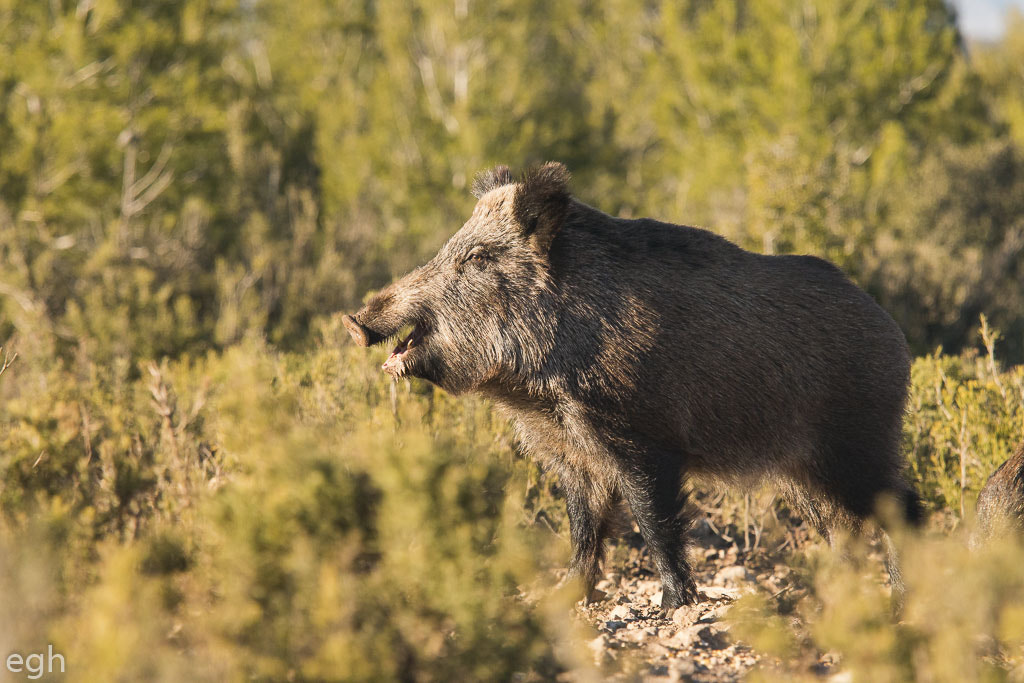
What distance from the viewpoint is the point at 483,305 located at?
13.3ft

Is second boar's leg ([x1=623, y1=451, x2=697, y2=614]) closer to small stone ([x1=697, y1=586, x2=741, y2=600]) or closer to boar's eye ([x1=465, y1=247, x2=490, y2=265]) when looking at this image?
small stone ([x1=697, y1=586, x2=741, y2=600])

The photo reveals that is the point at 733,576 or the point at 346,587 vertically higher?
the point at 346,587

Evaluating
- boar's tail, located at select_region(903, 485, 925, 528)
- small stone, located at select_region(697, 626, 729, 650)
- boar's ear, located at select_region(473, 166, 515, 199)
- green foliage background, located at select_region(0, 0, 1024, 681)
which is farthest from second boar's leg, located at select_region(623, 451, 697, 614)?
boar's ear, located at select_region(473, 166, 515, 199)

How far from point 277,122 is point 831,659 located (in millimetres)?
17581

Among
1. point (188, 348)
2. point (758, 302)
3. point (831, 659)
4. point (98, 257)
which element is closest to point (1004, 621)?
point (831, 659)

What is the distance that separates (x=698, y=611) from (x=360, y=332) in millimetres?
1845

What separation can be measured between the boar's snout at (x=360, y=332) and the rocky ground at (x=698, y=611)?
1.43 metres

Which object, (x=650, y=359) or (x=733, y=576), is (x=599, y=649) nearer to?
(x=650, y=359)

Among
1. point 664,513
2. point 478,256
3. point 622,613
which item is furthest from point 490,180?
point 622,613

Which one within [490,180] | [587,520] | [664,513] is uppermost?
[490,180]

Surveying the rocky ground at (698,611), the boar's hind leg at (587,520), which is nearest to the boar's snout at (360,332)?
the boar's hind leg at (587,520)

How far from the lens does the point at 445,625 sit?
267cm

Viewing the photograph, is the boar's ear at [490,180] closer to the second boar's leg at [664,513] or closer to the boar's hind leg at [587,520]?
the boar's hind leg at [587,520]

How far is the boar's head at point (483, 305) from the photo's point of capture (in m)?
3.95
